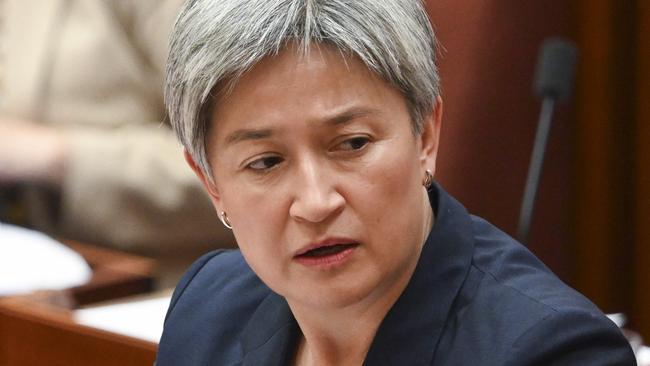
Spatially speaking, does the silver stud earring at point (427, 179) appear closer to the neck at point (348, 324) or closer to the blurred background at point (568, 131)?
the neck at point (348, 324)

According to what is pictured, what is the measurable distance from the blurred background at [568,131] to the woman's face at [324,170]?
1139 millimetres

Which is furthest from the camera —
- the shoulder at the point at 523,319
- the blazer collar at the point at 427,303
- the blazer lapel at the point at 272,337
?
the blazer lapel at the point at 272,337

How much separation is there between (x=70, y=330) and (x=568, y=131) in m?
1.17

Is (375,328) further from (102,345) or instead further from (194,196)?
(194,196)

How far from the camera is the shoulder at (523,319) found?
122 centimetres

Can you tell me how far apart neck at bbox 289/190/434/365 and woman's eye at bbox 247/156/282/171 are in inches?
7.3

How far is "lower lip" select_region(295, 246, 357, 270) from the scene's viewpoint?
1.26 meters

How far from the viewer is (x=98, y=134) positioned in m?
2.54

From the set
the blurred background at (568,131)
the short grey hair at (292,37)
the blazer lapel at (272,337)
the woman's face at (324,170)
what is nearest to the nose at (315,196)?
the woman's face at (324,170)

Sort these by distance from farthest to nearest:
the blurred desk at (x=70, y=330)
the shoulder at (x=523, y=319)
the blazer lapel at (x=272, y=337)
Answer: the blurred desk at (x=70, y=330) < the blazer lapel at (x=272, y=337) < the shoulder at (x=523, y=319)

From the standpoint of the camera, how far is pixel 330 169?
125cm

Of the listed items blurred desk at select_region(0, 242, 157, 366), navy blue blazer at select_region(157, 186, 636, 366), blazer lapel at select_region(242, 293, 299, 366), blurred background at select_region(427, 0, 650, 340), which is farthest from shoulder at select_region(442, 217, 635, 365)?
blurred background at select_region(427, 0, 650, 340)

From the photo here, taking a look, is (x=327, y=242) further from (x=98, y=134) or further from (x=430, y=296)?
(x=98, y=134)

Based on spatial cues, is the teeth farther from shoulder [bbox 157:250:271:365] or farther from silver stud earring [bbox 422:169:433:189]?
shoulder [bbox 157:250:271:365]
